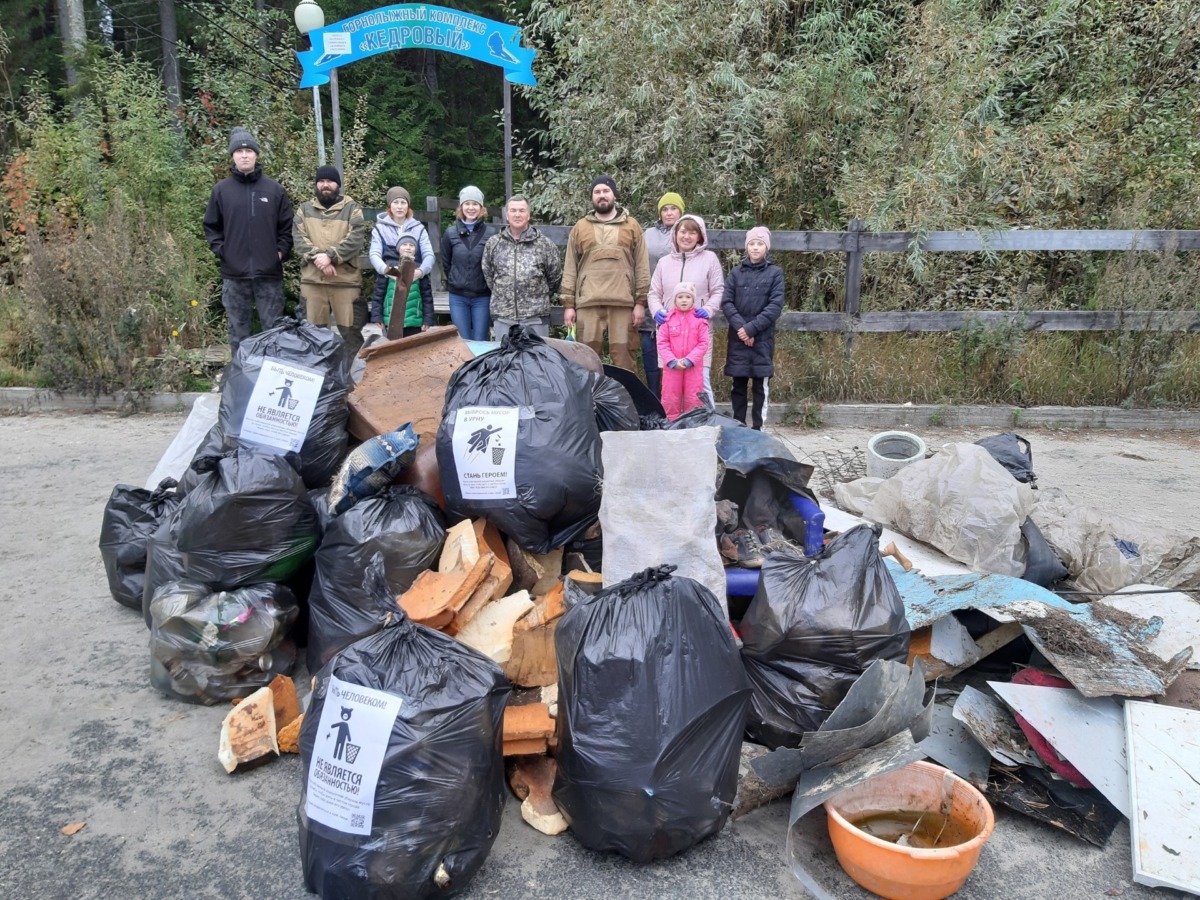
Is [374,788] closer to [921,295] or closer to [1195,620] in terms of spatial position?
[1195,620]

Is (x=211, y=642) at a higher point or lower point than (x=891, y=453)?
lower

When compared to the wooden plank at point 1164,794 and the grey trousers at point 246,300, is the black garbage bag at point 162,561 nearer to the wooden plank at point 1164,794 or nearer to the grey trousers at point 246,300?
the wooden plank at point 1164,794

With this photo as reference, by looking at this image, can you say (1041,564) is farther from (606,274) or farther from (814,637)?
(606,274)

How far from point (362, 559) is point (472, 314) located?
4.12 metres

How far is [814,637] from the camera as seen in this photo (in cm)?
281

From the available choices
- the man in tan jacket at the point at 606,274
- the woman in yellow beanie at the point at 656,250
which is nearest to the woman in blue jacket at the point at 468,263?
the man in tan jacket at the point at 606,274

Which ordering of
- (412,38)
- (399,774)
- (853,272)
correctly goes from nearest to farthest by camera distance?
(399,774)
(853,272)
(412,38)

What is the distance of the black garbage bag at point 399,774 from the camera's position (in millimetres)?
2207

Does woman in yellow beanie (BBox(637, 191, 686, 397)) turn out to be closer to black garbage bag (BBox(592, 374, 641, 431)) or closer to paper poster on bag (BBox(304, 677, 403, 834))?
black garbage bag (BBox(592, 374, 641, 431))

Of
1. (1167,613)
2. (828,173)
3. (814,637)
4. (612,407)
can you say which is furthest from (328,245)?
(1167,613)

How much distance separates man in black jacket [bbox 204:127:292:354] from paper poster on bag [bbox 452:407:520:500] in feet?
13.6

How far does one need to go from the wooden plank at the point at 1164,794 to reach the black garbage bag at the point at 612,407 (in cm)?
216

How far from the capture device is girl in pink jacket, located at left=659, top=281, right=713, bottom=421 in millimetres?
6043

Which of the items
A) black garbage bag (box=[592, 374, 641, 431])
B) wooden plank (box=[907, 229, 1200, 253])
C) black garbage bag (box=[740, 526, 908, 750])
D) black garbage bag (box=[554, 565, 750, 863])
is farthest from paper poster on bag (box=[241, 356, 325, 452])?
wooden plank (box=[907, 229, 1200, 253])
